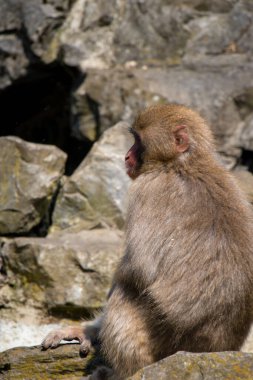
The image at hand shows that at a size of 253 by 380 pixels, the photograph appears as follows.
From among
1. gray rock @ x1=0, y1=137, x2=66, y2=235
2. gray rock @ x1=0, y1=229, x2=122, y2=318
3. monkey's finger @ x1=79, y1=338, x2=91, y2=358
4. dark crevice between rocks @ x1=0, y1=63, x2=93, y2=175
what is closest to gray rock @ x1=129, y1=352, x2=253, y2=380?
monkey's finger @ x1=79, y1=338, x2=91, y2=358

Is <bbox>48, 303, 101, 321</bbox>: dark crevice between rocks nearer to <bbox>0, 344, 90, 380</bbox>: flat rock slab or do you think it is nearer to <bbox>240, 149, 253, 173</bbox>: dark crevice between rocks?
<bbox>0, 344, 90, 380</bbox>: flat rock slab

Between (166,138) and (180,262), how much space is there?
0.77 metres

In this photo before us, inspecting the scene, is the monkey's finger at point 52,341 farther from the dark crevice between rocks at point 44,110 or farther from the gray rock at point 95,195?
the dark crevice between rocks at point 44,110

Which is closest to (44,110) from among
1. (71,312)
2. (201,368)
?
(71,312)

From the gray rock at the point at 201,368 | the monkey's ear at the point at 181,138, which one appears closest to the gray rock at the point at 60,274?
the monkey's ear at the point at 181,138

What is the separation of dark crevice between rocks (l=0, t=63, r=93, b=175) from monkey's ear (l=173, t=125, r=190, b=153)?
4.87 metres

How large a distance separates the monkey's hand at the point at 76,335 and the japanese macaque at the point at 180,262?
1.28 ft

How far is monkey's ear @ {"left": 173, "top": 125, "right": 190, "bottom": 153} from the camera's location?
4191 millimetres

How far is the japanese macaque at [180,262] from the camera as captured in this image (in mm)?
3768

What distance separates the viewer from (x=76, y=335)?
15.0ft

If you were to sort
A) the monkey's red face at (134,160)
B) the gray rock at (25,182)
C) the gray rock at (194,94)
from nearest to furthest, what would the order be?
the monkey's red face at (134,160) → the gray rock at (25,182) → the gray rock at (194,94)

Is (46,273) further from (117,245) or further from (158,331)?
(158,331)

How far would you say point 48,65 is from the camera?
29.5ft

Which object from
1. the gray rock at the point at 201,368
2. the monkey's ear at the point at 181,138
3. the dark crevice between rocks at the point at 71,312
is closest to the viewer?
the gray rock at the point at 201,368
